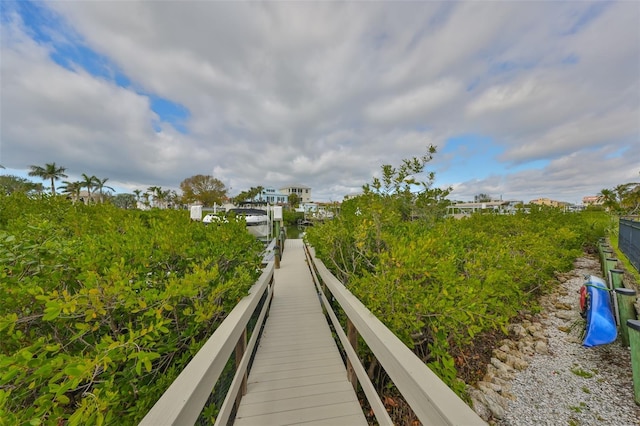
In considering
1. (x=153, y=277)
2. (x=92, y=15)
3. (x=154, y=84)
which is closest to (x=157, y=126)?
(x=154, y=84)

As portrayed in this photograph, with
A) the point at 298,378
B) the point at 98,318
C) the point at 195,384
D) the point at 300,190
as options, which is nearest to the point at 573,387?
the point at 298,378

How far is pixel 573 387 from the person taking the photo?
9.37ft

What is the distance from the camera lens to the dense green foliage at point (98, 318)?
102 centimetres

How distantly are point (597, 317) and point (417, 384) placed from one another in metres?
4.49

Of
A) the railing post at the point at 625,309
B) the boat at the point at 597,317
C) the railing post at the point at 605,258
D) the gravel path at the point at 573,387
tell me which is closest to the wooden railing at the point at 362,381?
the gravel path at the point at 573,387

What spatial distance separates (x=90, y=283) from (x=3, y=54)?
8.96 m

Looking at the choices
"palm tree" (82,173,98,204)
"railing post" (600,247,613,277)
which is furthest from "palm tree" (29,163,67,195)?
"railing post" (600,247,613,277)

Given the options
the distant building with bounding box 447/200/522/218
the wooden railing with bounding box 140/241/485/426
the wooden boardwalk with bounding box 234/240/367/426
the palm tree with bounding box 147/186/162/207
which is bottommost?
the wooden boardwalk with bounding box 234/240/367/426

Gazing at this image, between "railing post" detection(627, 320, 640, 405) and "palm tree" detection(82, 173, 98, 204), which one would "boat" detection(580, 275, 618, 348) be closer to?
"railing post" detection(627, 320, 640, 405)

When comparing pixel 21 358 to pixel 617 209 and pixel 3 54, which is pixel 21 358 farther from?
pixel 617 209

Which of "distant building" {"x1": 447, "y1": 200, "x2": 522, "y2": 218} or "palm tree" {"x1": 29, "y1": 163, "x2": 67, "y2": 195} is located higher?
"palm tree" {"x1": 29, "y1": 163, "x2": 67, "y2": 195}

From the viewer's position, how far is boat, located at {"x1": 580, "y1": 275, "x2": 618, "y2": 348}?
3.41 m

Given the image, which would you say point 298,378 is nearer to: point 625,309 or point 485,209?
point 625,309

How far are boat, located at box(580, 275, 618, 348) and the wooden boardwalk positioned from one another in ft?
12.6
